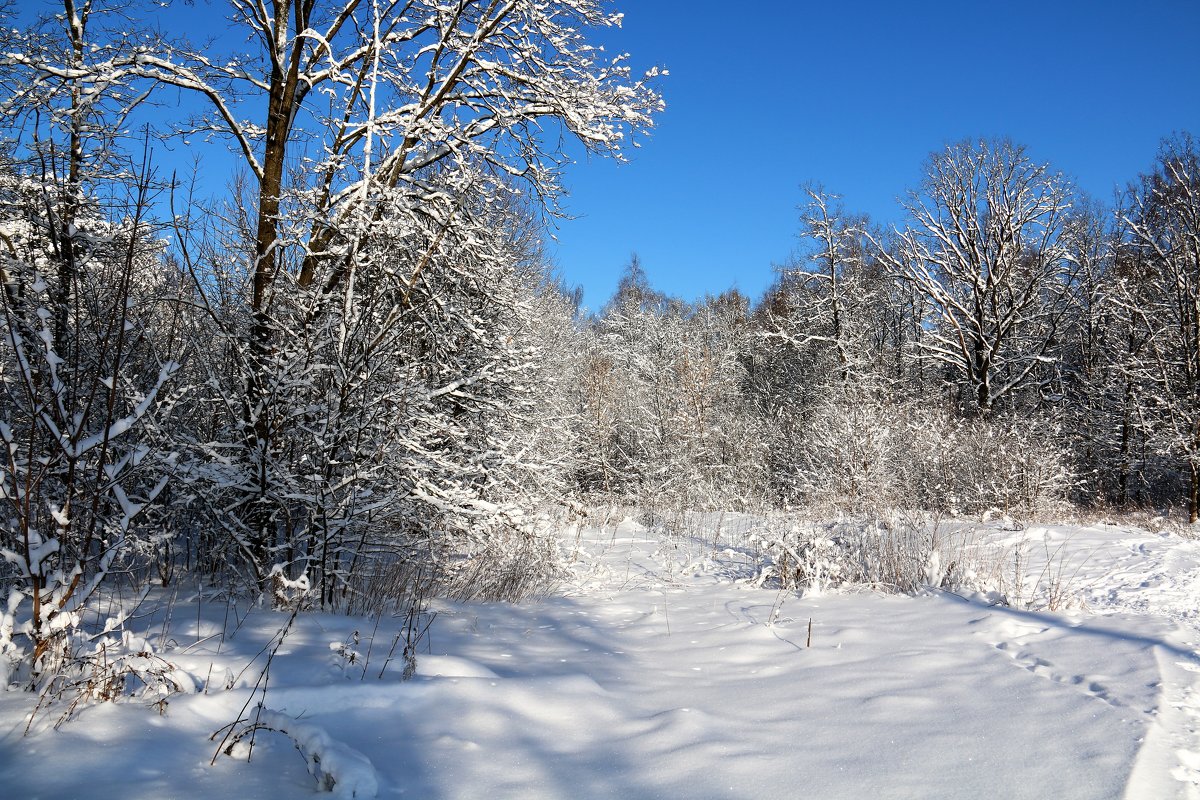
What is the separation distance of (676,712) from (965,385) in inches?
762

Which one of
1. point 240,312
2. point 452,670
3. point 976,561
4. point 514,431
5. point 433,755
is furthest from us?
point 514,431

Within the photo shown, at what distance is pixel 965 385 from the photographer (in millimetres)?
19219

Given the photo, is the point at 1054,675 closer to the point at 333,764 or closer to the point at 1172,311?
the point at 333,764

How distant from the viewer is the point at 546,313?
1862 cm

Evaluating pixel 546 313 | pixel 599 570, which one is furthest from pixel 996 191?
pixel 599 570

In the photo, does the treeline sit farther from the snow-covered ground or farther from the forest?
the snow-covered ground

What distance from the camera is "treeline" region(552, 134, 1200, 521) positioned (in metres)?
14.1

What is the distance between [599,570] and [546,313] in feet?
38.5

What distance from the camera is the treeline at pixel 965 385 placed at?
14.1 m

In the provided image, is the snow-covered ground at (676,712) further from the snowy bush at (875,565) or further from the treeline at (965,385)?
the treeline at (965,385)

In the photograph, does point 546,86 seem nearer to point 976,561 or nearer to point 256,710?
point 256,710

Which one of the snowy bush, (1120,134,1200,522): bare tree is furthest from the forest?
the snowy bush

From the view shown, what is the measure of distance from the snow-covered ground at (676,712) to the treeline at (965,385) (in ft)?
27.1

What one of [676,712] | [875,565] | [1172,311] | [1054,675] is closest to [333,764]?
[676,712]
